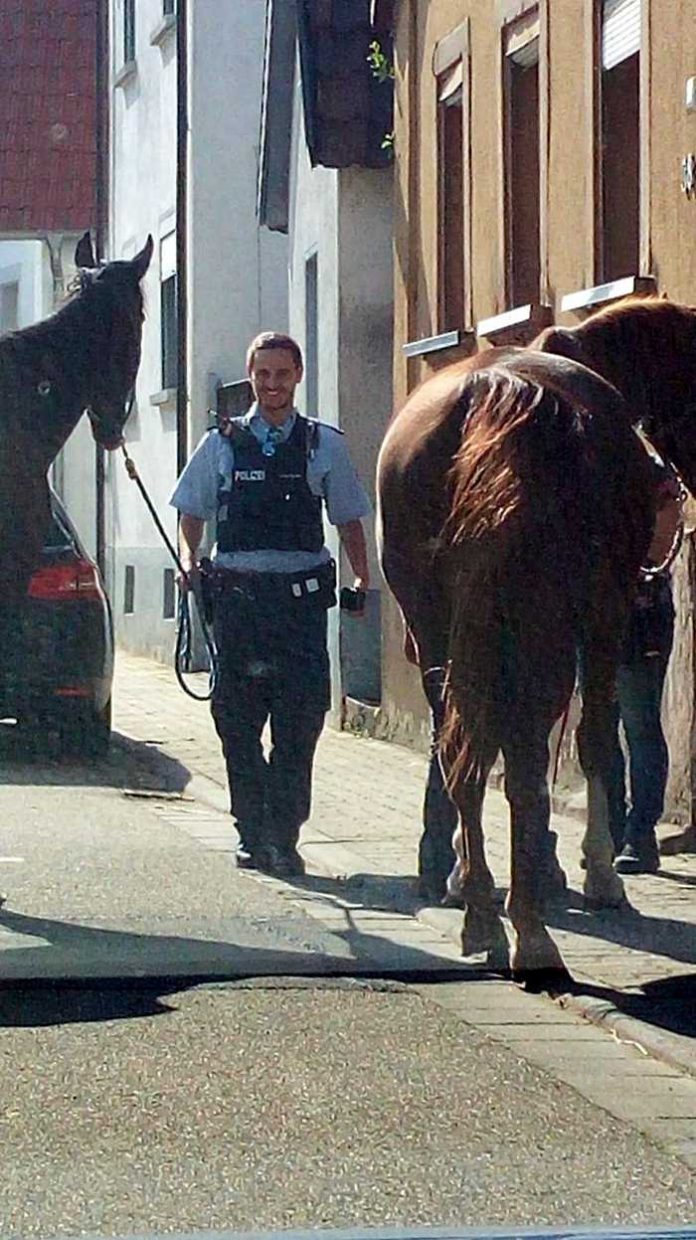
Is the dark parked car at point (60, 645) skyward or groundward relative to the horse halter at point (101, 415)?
groundward

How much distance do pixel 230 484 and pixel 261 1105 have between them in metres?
4.42

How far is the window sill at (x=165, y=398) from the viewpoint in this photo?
979 inches

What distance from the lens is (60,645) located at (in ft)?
45.2

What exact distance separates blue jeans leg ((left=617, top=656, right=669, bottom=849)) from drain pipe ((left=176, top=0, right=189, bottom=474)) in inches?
579

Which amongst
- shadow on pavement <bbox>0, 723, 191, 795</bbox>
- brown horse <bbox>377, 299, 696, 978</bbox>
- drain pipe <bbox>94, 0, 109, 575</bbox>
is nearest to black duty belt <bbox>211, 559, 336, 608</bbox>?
brown horse <bbox>377, 299, 696, 978</bbox>

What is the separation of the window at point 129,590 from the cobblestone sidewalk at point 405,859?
962 centimetres

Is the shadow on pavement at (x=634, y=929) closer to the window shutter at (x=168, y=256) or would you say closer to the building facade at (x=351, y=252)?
the building facade at (x=351, y=252)

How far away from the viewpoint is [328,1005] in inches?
269

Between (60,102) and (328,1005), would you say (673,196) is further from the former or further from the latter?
(60,102)

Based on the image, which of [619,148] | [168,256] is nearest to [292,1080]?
[619,148]

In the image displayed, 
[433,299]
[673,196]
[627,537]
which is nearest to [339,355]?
[433,299]

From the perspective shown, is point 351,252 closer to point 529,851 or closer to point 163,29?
point 163,29

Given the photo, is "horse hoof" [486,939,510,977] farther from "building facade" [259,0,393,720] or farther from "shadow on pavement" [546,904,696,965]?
"building facade" [259,0,393,720]

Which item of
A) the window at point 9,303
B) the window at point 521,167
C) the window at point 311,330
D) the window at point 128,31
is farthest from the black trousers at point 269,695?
the window at point 9,303
